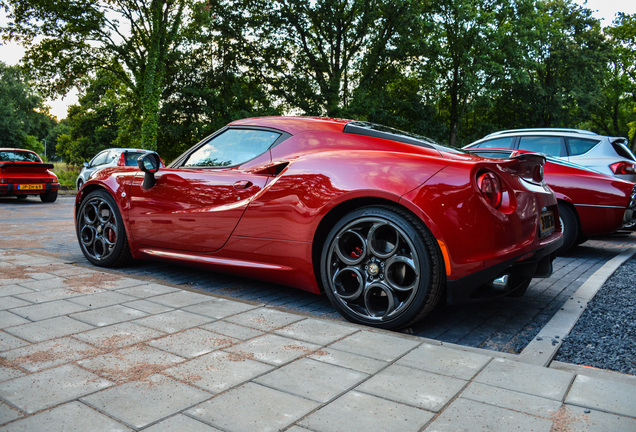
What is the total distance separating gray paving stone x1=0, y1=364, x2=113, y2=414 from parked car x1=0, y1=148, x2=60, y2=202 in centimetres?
1402

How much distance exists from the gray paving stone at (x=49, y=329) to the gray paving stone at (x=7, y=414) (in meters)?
0.83

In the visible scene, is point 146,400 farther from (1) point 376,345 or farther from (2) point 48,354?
(1) point 376,345

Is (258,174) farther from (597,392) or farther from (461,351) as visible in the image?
(597,392)

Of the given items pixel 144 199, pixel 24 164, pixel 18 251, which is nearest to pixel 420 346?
pixel 144 199

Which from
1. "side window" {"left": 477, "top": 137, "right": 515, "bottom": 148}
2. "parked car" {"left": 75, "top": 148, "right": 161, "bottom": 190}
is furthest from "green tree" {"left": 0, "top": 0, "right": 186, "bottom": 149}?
"side window" {"left": 477, "top": 137, "right": 515, "bottom": 148}

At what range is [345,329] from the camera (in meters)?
2.96

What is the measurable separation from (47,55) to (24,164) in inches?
471

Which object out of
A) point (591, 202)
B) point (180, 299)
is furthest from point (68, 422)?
point (591, 202)

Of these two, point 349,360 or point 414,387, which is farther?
point 349,360

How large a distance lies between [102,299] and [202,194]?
106cm

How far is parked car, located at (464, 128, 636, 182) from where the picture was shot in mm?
6375

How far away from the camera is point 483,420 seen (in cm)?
186

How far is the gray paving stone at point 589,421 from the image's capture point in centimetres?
180

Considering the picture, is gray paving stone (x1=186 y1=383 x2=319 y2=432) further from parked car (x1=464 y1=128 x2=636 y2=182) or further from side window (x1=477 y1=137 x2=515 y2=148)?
side window (x1=477 y1=137 x2=515 y2=148)
